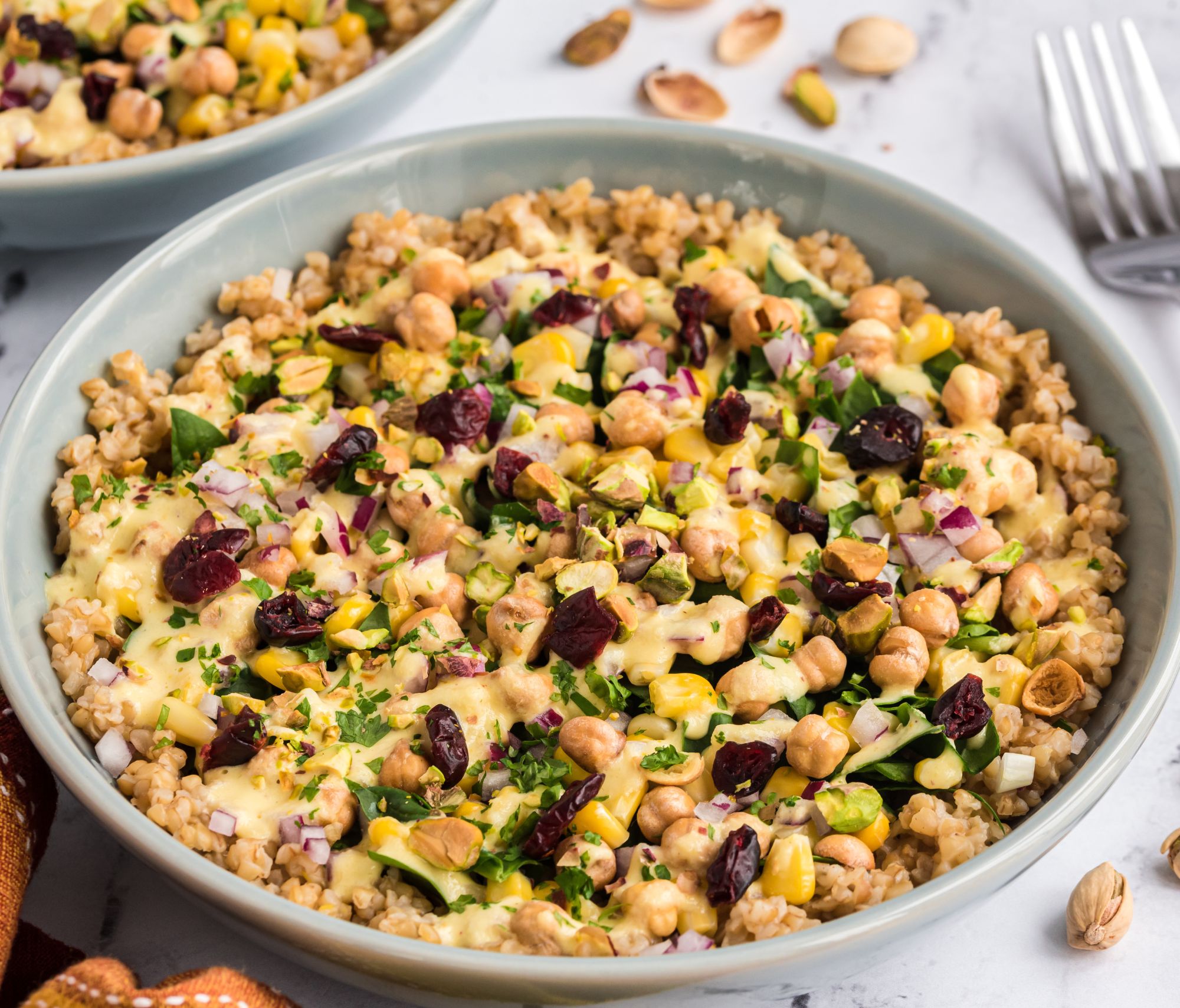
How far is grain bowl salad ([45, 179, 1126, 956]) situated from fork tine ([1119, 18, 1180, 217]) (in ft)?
3.62

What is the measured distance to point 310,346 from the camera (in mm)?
3369

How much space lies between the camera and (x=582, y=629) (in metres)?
2.68

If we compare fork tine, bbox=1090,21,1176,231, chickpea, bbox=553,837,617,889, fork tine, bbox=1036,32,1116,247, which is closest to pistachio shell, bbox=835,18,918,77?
fork tine, bbox=1036,32,1116,247

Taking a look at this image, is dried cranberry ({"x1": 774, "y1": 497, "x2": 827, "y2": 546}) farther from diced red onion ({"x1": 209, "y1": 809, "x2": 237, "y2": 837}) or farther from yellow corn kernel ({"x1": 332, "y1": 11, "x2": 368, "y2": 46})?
yellow corn kernel ({"x1": 332, "y1": 11, "x2": 368, "y2": 46})

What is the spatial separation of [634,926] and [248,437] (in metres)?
1.44

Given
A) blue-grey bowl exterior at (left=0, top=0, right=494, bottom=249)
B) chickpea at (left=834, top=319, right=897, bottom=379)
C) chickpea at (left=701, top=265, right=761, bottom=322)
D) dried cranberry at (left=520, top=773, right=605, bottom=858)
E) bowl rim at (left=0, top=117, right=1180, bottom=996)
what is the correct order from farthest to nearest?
blue-grey bowl exterior at (left=0, top=0, right=494, bottom=249)
chickpea at (left=701, top=265, right=761, bottom=322)
chickpea at (left=834, top=319, right=897, bottom=379)
dried cranberry at (left=520, top=773, right=605, bottom=858)
bowl rim at (left=0, top=117, right=1180, bottom=996)

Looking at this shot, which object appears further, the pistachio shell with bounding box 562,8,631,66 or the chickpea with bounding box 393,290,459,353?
the pistachio shell with bounding box 562,8,631,66

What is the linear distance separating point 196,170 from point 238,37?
59 cm

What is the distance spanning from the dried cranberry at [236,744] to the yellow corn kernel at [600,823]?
0.63 m

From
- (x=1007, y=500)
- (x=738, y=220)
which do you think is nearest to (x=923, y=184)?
(x=738, y=220)

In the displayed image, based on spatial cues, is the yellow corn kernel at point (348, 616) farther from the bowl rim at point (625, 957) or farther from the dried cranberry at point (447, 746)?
the bowl rim at point (625, 957)

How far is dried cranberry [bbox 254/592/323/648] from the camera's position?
273cm

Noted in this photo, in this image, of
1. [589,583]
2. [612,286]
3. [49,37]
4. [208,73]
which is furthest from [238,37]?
[589,583]

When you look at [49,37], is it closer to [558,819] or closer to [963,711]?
[558,819]
